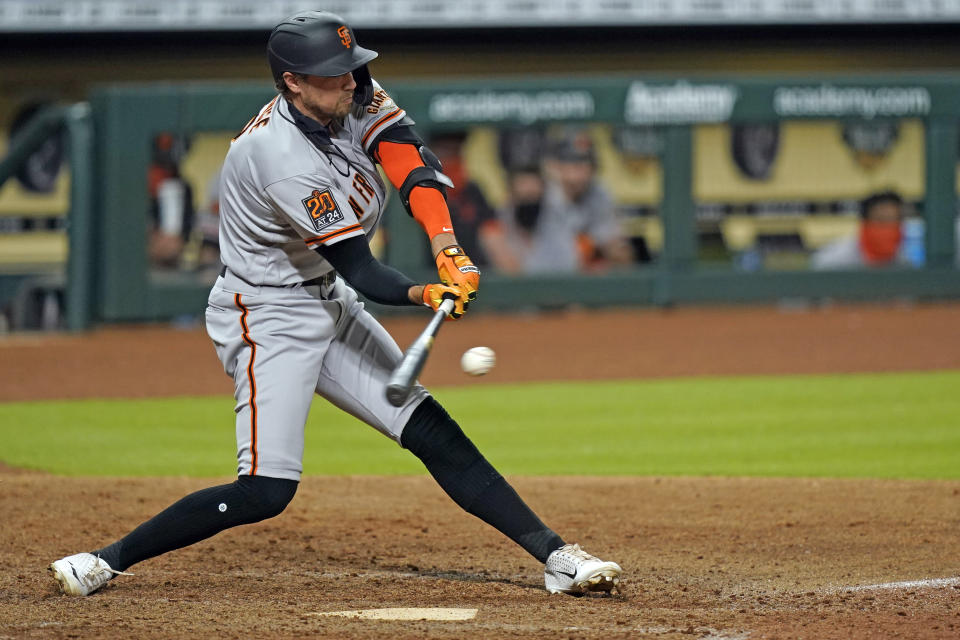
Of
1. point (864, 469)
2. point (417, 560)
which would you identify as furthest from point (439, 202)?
point (864, 469)

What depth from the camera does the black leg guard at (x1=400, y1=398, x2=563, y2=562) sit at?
374 cm

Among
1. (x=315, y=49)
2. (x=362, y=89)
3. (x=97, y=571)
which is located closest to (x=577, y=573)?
(x=97, y=571)

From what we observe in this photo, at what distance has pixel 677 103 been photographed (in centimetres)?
1352

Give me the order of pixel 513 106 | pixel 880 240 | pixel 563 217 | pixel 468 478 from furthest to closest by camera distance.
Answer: pixel 880 240
pixel 563 217
pixel 513 106
pixel 468 478

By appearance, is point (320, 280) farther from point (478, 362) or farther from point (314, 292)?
point (478, 362)

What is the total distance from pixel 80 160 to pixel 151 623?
9.64 m

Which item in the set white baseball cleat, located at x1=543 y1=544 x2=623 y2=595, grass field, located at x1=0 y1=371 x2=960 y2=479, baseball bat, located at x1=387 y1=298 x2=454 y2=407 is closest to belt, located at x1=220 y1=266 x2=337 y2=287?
baseball bat, located at x1=387 y1=298 x2=454 y2=407

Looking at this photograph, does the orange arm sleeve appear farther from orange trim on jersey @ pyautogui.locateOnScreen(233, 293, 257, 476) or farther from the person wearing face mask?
the person wearing face mask

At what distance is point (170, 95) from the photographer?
12766 millimetres

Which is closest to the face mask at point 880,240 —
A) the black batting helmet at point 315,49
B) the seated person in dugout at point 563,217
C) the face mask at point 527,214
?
the seated person in dugout at point 563,217

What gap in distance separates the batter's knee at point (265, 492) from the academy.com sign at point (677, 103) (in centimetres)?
1048

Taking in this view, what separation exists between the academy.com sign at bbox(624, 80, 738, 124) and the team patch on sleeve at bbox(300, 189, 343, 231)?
10.4 meters

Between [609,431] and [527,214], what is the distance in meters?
6.62

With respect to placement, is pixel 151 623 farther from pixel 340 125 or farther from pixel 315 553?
pixel 340 125
